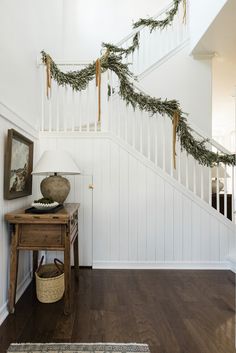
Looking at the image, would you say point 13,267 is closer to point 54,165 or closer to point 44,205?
point 44,205

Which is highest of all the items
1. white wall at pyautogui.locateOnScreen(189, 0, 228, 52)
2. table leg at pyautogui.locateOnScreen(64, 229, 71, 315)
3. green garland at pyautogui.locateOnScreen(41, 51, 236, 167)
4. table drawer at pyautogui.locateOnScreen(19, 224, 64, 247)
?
white wall at pyautogui.locateOnScreen(189, 0, 228, 52)

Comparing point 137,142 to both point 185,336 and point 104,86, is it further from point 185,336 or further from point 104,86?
point 185,336

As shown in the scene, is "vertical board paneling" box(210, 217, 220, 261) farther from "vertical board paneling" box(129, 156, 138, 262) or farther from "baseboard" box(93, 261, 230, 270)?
"vertical board paneling" box(129, 156, 138, 262)

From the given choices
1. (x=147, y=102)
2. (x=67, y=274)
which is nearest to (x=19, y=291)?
(x=67, y=274)

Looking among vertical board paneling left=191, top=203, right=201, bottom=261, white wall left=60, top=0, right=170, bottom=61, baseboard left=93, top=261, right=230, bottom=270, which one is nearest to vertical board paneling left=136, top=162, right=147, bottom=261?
baseboard left=93, top=261, right=230, bottom=270

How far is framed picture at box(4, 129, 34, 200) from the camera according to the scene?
1.99m

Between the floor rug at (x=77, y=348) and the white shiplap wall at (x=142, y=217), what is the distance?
1.45 meters

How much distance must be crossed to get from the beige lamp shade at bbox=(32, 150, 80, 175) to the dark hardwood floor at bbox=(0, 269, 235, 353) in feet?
4.05

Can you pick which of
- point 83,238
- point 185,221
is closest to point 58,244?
point 83,238

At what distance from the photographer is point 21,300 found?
2.22m

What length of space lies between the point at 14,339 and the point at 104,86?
2.87m

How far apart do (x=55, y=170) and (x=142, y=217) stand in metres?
1.38

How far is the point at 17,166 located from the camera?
2.23 meters

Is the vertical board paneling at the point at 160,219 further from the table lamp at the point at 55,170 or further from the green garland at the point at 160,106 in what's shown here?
the table lamp at the point at 55,170
